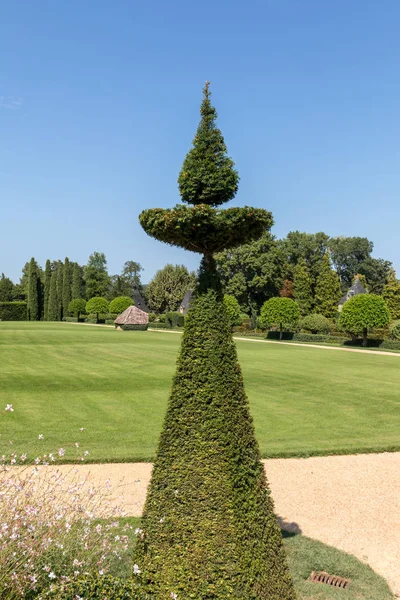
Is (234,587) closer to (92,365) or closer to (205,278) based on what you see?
(205,278)

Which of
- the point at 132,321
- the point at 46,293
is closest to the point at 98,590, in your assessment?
the point at 132,321

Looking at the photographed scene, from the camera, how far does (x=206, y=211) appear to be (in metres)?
5.07

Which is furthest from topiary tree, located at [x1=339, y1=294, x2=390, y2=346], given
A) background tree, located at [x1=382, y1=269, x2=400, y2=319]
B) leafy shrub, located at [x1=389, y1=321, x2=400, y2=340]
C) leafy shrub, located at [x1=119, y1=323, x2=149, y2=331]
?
leafy shrub, located at [x1=119, y1=323, x2=149, y2=331]

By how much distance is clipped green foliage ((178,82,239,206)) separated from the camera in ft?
17.8

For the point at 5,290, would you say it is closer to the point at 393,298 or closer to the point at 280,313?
the point at 280,313

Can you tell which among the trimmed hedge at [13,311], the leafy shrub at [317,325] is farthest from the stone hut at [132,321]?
the trimmed hedge at [13,311]

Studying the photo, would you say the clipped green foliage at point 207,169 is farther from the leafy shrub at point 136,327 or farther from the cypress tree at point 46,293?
the cypress tree at point 46,293

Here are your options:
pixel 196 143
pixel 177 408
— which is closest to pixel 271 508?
pixel 177 408

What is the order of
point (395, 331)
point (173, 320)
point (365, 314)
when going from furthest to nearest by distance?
point (173, 320) < point (395, 331) < point (365, 314)

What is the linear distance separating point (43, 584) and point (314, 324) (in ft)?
153

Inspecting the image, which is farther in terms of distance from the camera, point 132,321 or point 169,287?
point 169,287

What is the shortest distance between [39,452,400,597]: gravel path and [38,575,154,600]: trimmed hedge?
116 inches

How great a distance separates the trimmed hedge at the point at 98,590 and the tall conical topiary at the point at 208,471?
252 millimetres

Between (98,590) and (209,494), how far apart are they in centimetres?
120
